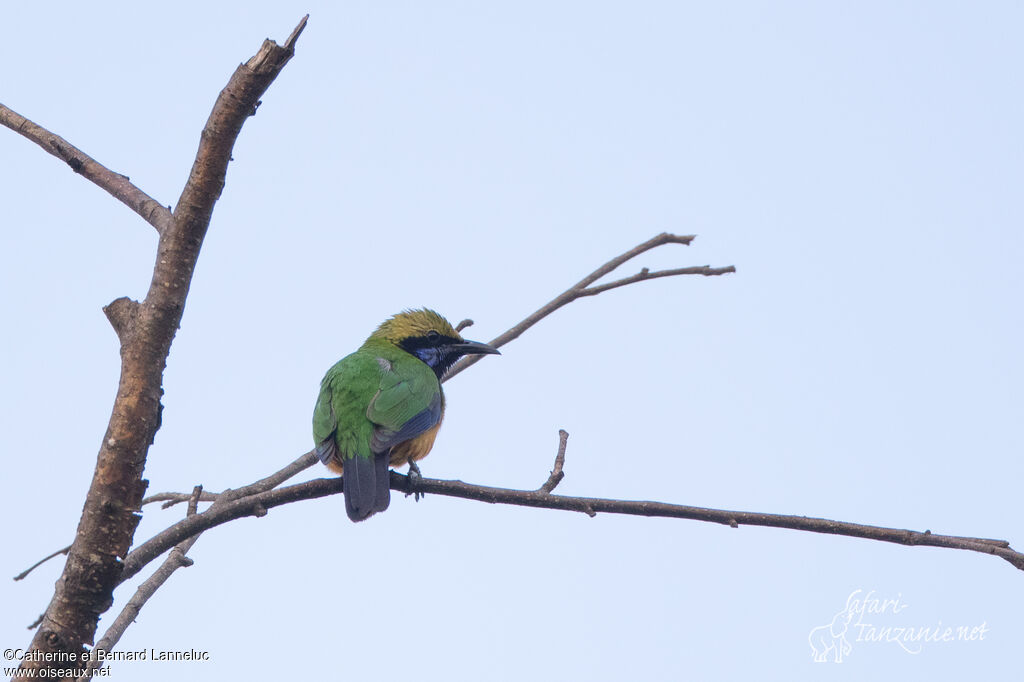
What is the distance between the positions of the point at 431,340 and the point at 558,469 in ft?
13.1

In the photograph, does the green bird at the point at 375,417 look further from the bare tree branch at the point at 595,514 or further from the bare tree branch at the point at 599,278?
the bare tree branch at the point at 595,514

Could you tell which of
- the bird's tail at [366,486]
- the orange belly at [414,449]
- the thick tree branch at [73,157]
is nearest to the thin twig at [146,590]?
the bird's tail at [366,486]

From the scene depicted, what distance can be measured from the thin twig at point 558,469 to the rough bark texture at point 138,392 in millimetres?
1260

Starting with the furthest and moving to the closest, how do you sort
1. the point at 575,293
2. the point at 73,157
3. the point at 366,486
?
the point at 366,486, the point at 575,293, the point at 73,157

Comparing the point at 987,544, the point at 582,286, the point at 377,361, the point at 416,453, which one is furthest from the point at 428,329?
the point at 987,544

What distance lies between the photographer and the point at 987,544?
2674mm

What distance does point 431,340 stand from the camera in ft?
24.2

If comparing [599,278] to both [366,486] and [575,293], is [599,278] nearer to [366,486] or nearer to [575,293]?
[575,293]

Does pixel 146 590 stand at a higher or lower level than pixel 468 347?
lower

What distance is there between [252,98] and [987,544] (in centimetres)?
245

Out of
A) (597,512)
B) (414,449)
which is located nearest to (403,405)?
(414,449)

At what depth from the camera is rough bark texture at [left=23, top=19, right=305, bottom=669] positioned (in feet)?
9.05

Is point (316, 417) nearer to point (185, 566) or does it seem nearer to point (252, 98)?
point (185, 566)

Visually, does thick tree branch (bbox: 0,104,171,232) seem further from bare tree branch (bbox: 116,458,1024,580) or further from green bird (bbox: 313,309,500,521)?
green bird (bbox: 313,309,500,521)
